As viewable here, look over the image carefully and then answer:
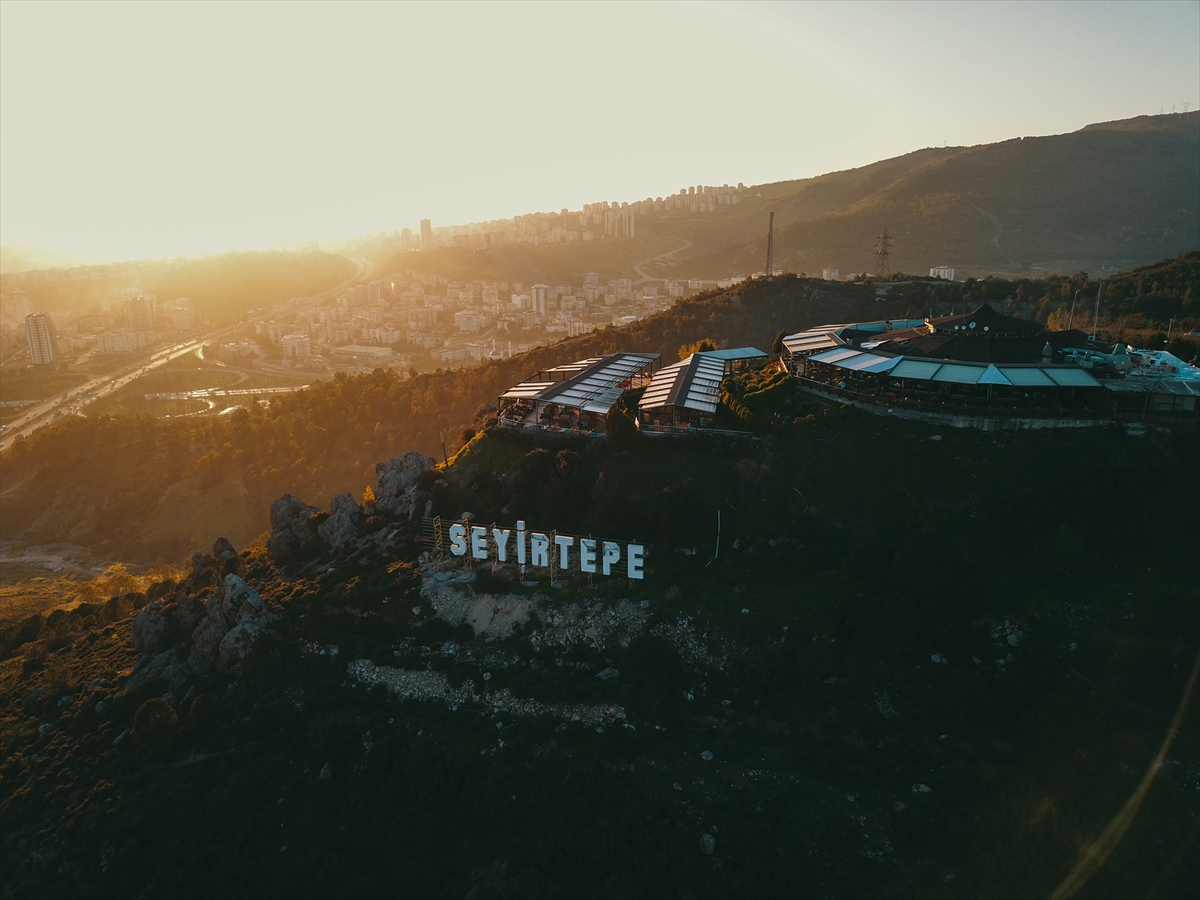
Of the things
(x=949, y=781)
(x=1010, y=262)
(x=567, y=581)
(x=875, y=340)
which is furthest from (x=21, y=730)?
(x=1010, y=262)

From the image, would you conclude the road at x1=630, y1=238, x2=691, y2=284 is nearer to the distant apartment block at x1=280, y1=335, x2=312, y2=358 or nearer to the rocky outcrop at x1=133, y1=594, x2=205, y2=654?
the distant apartment block at x1=280, y1=335, x2=312, y2=358

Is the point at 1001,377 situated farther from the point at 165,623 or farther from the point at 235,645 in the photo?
the point at 165,623

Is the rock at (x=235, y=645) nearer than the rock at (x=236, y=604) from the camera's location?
Yes

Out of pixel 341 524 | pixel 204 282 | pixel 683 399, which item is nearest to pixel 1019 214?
pixel 683 399

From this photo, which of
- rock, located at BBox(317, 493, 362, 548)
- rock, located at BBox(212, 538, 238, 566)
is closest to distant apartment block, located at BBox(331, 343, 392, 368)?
rock, located at BBox(212, 538, 238, 566)

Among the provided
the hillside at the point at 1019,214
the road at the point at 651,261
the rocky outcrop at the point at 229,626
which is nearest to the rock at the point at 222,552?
the rocky outcrop at the point at 229,626

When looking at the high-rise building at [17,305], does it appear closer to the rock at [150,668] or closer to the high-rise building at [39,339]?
the high-rise building at [39,339]

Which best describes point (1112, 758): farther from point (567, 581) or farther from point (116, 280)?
point (116, 280)
